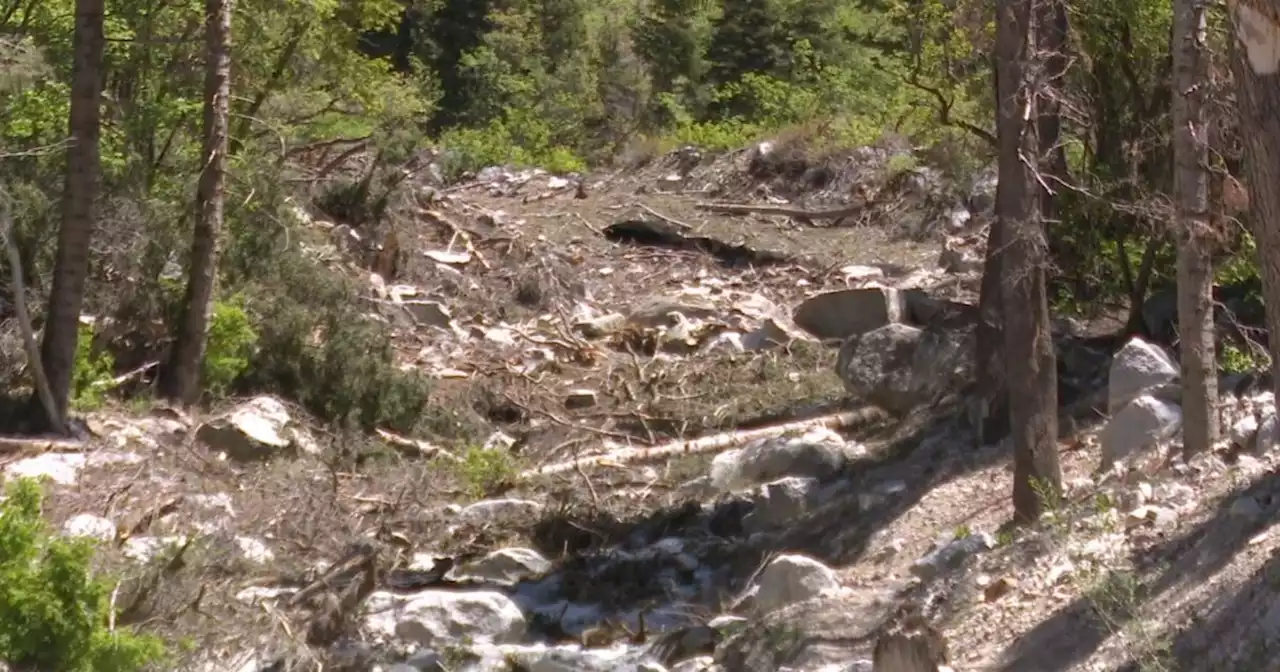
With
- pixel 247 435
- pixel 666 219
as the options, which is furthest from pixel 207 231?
pixel 666 219

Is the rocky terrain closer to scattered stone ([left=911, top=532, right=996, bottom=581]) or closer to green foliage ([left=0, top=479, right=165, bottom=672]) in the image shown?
scattered stone ([left=911, top=532, right=996, bottom=581])

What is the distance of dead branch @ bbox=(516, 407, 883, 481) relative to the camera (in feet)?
46.7

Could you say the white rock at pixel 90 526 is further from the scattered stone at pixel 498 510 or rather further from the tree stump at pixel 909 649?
the tree stump at pixel 909 649

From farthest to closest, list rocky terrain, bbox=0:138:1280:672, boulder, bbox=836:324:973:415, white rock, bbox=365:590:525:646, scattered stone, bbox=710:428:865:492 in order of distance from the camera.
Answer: boulder, bbox=836:324:973:415 < scattered stone, bbox=710:428:865:492 < white rock, bbox=365:590:525:646 < rocky terrain, bbox=0:138:1280:672

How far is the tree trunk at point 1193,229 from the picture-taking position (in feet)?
29.2

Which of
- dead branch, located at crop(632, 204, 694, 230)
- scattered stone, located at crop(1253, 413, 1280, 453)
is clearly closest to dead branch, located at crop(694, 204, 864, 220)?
dead branch, located at crop(632, 204, 694, 230)

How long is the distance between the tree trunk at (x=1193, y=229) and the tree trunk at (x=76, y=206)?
8.23m

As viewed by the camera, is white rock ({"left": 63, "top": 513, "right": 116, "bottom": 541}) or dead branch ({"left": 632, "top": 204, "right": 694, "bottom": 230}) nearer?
white rock ({"left": 63, "top": 513, "right": 116, "bottom": 541})

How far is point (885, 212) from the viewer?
76.5 ft

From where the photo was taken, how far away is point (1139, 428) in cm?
1018

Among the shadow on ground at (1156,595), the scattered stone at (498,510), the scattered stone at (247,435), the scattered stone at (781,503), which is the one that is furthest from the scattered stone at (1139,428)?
the scattered stone at (247,435)

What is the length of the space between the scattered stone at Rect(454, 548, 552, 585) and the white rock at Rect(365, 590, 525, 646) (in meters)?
1.24

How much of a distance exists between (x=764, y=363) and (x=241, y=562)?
8.11 m

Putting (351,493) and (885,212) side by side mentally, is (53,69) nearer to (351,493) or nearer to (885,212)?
(351,493)
